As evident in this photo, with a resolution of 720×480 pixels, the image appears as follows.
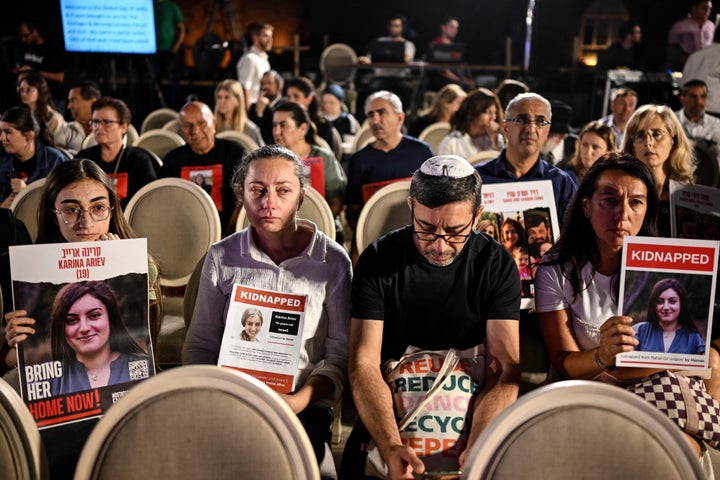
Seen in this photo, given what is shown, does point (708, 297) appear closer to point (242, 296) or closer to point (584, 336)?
point (584, 336)

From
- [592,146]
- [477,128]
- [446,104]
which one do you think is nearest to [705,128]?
[446,104]

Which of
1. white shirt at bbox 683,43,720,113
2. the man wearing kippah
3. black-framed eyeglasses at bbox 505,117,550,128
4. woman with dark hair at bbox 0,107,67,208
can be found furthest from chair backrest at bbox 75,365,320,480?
white shirt at bbox 683,43,720,113

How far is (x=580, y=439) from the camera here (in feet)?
4.18

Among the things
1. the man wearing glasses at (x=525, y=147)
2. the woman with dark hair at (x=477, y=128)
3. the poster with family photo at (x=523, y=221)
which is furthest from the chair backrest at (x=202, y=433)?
the woman with dark hair at (x=477, y=128)

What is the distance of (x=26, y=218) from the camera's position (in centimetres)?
337

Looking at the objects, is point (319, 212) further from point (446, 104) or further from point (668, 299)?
point (446, 104)

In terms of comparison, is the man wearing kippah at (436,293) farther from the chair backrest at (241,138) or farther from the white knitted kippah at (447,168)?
the chair backrest at (241,138)

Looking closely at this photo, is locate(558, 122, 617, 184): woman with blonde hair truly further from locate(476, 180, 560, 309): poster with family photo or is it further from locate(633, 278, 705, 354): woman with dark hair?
locate(633, 278, 705, 354): woman with dark hair

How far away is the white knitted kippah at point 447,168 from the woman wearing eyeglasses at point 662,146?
5.97 feet

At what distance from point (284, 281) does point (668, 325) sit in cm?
105

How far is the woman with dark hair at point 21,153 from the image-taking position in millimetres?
4227

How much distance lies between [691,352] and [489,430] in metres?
0.77

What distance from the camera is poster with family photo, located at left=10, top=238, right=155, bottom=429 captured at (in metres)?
1.61

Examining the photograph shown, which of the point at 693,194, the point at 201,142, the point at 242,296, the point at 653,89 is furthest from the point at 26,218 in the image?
the point at 653,89
